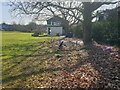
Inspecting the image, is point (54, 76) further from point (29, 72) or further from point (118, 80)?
point (118, 80)

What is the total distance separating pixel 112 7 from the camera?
85.3 ft

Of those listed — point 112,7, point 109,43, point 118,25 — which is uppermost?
point 112,7

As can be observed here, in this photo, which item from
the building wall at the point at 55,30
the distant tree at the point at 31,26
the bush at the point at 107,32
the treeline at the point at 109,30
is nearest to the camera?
the treeline at the point at 109,30

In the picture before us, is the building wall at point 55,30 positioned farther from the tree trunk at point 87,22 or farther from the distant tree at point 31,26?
the tree trunk at point 87,22

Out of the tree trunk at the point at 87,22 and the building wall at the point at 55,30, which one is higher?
the tree trunk at the point at 87,22

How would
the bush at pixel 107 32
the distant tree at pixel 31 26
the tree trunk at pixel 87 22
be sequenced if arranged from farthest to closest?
the distant tree at pixel 31 26
the tree trunk at pixel 87 22
the bush at pixel 107 32

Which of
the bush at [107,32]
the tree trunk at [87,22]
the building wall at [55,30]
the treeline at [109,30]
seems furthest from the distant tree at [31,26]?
the tree trunk at [87,22]

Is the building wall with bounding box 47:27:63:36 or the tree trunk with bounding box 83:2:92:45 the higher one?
the tree trunk with bounding box 83:2:92:45

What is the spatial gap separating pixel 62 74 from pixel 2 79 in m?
2.04

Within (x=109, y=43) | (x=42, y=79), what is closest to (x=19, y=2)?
(x=109, y=43)

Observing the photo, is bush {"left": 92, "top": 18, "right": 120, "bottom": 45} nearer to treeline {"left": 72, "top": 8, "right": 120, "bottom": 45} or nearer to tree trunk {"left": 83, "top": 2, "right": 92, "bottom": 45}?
treeline {"left": 72, "top": 8, "right": 120, "bottom": 45}

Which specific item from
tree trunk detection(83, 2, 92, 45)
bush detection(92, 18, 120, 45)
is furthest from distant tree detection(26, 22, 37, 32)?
tree trunk detection(83, 2, 92, 45)

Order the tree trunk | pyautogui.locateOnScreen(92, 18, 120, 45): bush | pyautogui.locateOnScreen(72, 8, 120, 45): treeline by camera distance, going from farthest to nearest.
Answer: the tree trunk < pyautogui.locateOnScreen(92, 18, 120, 45): bush < pyautogui.locateOnScreen(72, 8, 120, 45): treeline

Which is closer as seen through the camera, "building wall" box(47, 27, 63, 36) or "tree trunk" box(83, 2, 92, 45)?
A: "tree trunk" box(83, 2, 92, 45)
